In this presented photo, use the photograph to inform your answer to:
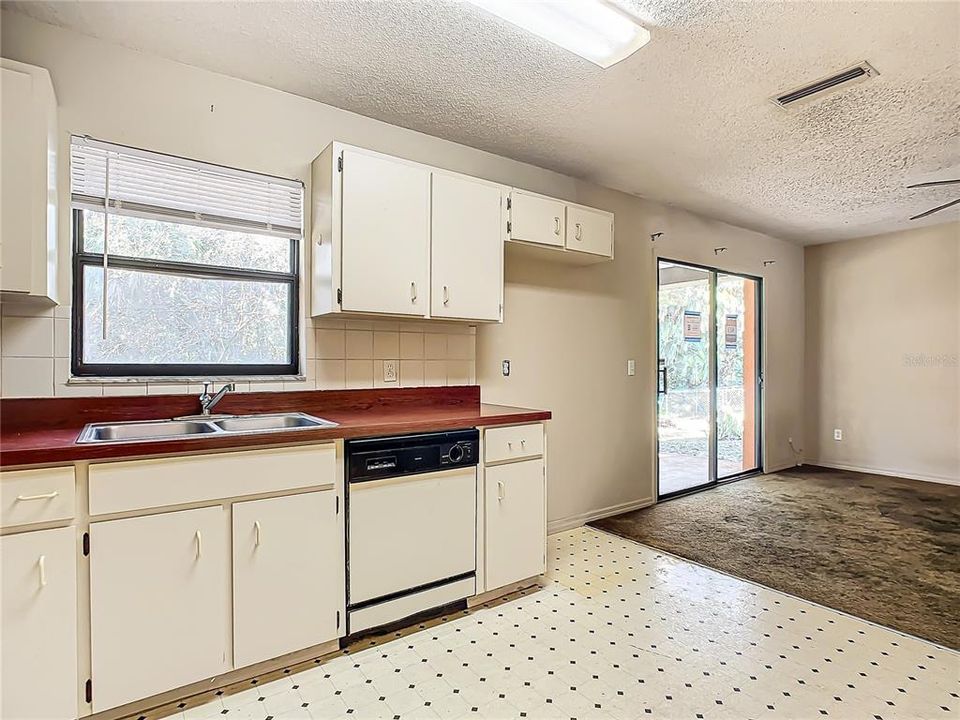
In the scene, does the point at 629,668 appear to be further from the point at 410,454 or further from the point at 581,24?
the point at 581,24

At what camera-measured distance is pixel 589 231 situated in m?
3.47

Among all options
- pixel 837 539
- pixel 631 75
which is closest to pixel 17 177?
pixel 631 75

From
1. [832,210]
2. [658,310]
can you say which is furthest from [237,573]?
[832,210]

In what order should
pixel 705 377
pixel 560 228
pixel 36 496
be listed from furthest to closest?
pixel 705 377
pixel 560 228
pixel 36 496

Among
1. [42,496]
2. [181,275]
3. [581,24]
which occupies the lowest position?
[42,496]

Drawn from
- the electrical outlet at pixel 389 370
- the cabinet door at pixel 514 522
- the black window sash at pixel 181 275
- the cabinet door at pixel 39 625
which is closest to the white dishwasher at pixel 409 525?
the cabinet door at pixel 514 522

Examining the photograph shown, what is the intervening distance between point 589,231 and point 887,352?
13.7ft

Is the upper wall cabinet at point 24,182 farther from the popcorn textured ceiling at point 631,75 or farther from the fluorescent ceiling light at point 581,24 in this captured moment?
the fluorescent ceiling light at point 581,24

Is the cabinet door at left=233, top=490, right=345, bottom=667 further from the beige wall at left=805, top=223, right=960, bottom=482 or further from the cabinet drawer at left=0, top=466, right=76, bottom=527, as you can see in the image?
the beige wall at left=805, top=223, right=960, bottom=482

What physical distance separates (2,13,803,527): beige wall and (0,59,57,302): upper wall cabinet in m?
0.29

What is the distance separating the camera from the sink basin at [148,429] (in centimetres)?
205

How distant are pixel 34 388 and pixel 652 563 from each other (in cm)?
318

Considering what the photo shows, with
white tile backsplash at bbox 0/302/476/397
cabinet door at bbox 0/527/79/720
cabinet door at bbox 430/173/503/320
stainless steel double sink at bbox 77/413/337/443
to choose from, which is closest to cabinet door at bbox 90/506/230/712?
cabinet door at bbox 0/527/79/720

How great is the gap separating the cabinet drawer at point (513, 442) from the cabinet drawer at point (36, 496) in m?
1.62
